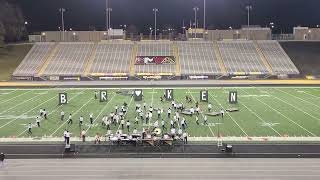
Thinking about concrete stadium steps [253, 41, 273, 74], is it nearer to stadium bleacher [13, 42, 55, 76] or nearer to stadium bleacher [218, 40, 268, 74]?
stadium bleacher [218, 40, 268, 74]

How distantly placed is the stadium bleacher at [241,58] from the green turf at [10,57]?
3047 cm

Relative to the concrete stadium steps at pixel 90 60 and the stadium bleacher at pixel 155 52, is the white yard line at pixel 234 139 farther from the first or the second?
the stadium bleacher at pixel 155 52

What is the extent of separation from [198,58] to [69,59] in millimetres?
19433

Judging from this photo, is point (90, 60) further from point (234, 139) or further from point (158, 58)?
point (234, 139)

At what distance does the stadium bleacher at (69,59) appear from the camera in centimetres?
6375

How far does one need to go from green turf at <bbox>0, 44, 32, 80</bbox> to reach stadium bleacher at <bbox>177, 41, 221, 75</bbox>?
78.8 feet

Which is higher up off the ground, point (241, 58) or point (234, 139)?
point (241, 58)

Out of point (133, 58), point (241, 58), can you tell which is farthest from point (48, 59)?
point (241, 58)

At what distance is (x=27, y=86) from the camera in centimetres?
5241

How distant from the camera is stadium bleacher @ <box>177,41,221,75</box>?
63.7 meters

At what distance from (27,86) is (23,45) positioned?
80.0 feet

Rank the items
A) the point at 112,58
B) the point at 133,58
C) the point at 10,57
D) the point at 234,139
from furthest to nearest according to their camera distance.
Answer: the point at 112,58 < the point at 133,58 < the point at 10,57 < the point at 234,139

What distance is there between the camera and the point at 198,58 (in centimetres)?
6881

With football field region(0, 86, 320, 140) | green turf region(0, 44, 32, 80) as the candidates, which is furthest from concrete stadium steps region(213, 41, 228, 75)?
green turf region(0, 44, 32, 80)
